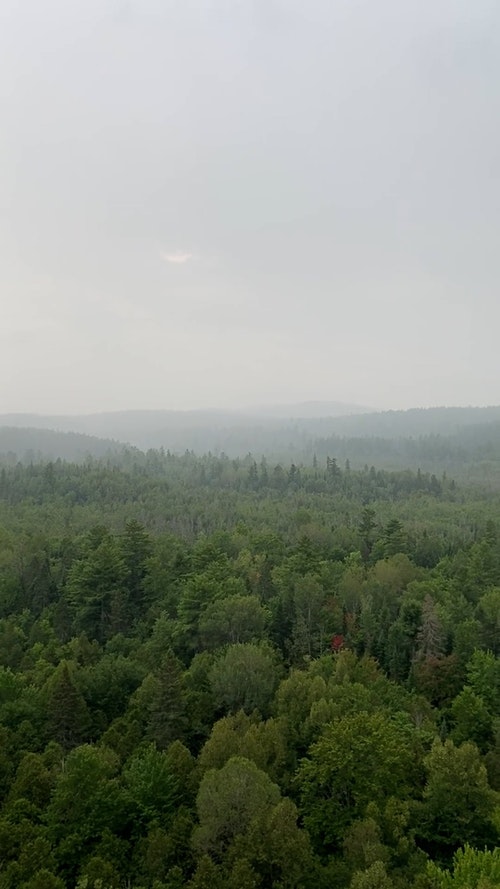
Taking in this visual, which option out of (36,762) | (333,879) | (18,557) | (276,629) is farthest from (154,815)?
(18,557)

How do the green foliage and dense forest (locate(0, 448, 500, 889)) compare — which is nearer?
dense forest (locate(0, 448, 500, 889))

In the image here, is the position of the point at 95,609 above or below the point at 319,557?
below

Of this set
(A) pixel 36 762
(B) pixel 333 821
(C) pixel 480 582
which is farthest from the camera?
(C) pixel 480 582

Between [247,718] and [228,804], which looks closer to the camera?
[228,804]

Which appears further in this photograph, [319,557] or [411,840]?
[319,557]

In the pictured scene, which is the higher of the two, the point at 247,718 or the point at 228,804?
the point at 228,804

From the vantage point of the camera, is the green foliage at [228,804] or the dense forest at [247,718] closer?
the dense forest at [247,718]

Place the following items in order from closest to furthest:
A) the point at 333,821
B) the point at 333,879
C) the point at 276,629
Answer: the point at 333,879, the point at 333,821, the point at 276,629

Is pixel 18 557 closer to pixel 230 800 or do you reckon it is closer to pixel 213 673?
pixel 213 673
